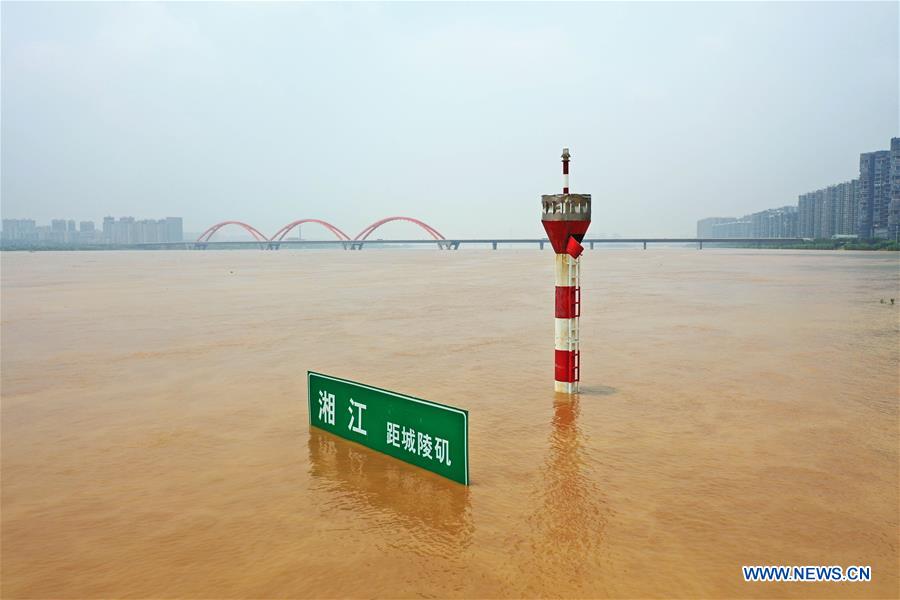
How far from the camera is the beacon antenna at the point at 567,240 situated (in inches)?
375

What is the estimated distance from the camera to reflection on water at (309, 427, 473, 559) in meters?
5.38

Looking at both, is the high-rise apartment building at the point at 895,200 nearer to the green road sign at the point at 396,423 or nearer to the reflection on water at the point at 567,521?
the reflection on water at the point at 567,521

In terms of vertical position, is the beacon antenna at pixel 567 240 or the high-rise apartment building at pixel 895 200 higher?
the high-rise apartment building at pixel 895 200

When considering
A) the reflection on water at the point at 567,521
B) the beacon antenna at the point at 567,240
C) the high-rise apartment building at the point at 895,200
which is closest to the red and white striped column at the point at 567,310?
the beacon antenna at the point at 567,240

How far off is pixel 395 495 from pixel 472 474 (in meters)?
0.97

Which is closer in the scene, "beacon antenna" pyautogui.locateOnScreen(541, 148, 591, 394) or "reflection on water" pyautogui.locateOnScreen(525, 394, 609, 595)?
"reflection on water" pyautogui.locateOnScreen(525, 394, 609, 595)

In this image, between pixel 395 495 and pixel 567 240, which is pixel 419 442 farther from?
pixel 567 240

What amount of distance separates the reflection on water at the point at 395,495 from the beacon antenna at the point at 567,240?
12.6 feet

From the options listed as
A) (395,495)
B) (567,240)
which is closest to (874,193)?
(567,240)

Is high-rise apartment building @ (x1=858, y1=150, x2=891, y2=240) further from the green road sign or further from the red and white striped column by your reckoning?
the green road sign

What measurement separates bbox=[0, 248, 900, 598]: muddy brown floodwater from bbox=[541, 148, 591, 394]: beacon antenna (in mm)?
1319

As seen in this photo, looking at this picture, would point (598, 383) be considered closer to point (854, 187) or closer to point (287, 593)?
point (287, 593)

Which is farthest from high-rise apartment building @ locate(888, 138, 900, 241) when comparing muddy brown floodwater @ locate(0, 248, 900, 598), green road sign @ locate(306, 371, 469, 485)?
green road sign @ locate(306, 371, 469, 485)

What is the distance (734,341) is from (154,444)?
1294 cm
